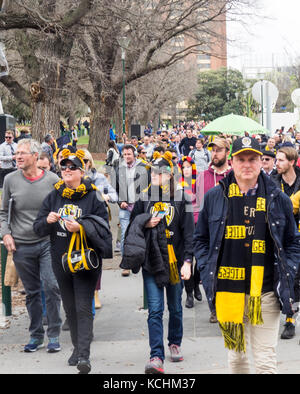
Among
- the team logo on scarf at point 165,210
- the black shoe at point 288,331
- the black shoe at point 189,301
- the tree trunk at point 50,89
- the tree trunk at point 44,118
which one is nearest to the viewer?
the team logo on scarf at point 165,210

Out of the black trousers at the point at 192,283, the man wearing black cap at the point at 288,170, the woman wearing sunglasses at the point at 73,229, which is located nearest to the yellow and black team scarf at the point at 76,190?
the woman wearing sunglasses at the point at 73,229

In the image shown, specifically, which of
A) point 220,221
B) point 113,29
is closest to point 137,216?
point 220,221

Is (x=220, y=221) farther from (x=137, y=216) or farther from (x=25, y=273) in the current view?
(x=25, y=273)

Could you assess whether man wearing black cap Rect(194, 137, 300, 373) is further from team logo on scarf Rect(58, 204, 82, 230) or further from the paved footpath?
team logo on scarf Rect(58, 204, 82, 230)

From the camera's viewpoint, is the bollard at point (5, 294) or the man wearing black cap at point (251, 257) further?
the bollard at point (5, 294)

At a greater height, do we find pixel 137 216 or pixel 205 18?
pixel 205 18

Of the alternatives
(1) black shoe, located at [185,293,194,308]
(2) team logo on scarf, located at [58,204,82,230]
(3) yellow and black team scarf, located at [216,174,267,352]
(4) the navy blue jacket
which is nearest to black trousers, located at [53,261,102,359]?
(2) team logo on scarf, located at [58,204,82,230]

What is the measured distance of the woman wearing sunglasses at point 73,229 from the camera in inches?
228

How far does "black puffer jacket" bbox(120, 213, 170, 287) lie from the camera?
5.64m

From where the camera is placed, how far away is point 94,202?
596 cm

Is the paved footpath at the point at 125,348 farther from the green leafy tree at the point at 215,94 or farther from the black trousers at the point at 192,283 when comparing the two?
the green leafy tree at the point at 215,94

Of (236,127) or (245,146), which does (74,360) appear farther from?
(236,127)

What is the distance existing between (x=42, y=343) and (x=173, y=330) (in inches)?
55.7

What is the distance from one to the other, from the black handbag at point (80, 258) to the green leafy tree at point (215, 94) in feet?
308
